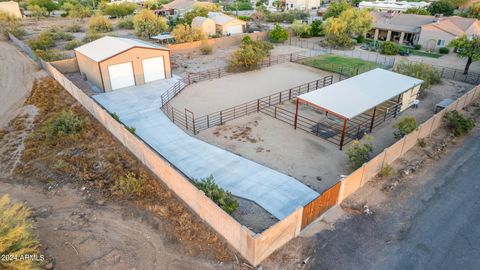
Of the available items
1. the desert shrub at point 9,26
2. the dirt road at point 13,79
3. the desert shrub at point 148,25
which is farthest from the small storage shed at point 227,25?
the desert shrub at point 9,26

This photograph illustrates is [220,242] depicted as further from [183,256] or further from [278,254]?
[278,254]

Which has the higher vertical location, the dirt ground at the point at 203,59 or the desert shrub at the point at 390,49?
the desert shrub at the point at 390,49

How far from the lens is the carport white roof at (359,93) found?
16.8 meters

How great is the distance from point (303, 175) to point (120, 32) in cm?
4344

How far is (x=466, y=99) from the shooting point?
68.6ft

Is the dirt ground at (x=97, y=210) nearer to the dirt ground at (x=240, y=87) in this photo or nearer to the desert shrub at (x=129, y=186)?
the desert shrub at (x=129, y=186)

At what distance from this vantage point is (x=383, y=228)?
37.1ft

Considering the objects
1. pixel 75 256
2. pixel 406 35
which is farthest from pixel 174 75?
pixel 406 35

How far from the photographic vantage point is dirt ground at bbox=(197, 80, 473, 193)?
577 inches

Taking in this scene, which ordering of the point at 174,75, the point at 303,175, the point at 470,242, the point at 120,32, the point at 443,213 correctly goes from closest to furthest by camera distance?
1. the point at 470,242
2. the point at 443,213
3. the point at 303,175
4. the point at 174,75
5. the point at 120,32

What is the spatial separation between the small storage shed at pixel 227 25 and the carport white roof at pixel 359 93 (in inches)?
1092

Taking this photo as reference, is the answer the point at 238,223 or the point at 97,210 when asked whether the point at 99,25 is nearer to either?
the point at 97,210

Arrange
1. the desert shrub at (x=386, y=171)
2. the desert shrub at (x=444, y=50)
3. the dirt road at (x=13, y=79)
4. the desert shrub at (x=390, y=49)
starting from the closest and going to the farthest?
the desert shrub at (x=386, y=171) → the dirt road at (x=13, y=79) → the desert shrub at (x=390, y=49) → the desert shrub at (x=444, y=50)

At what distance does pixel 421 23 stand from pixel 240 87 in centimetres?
2900
